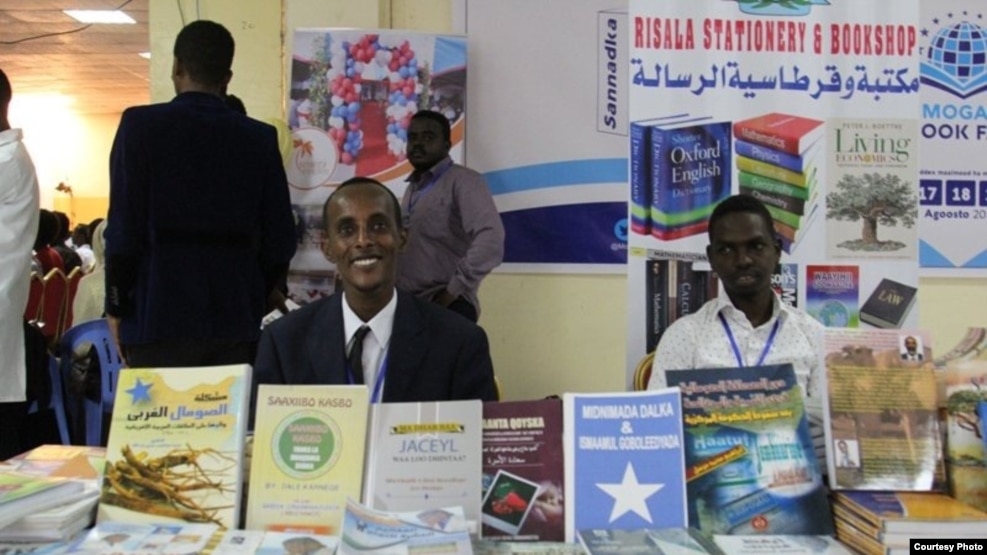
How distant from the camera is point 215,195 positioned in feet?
7.76

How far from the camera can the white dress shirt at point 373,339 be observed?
1877 millimetres

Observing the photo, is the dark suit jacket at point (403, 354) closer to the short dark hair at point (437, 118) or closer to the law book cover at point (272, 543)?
the law book cover at point (272, 543)

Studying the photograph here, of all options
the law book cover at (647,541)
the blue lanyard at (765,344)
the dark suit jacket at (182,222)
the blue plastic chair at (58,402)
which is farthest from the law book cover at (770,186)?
the blue plastic chair at (58,402)

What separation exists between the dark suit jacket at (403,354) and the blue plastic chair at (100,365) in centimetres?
156

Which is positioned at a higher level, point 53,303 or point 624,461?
point 53,303

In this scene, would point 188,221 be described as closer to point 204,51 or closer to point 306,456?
point 204,51

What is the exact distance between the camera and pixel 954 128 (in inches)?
156

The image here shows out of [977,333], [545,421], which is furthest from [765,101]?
[545,421]

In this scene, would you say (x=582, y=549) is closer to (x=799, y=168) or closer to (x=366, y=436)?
(x=366, y=436)

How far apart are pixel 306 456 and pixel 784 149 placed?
2198mm

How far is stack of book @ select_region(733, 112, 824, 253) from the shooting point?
2.99m

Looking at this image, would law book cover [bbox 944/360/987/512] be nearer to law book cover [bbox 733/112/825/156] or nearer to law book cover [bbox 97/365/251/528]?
law book cover [bbox 97/365/251/528]

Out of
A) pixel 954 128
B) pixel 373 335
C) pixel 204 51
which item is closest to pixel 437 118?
pixel 204 51

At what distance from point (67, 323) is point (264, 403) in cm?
351
